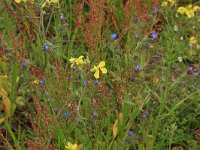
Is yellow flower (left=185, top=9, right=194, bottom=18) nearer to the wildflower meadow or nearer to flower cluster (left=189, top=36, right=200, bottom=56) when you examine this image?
flower cluster (left=189, top=36, right=200, bottom=56)

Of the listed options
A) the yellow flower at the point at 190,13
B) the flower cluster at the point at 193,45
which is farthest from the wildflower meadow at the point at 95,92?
the yellow flower at the point at 190,13

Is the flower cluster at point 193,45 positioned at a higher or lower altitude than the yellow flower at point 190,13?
lower

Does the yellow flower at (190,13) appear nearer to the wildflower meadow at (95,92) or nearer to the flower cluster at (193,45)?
the flower cluster at (193,45)

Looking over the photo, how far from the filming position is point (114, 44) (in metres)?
2.29

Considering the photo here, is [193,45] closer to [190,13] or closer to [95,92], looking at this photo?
[190,13]

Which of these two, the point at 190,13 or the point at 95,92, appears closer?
the point at 95,92

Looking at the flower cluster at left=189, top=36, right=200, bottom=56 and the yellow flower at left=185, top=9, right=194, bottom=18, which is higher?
the yellow flower at left=185, top=9, right=194, bottom=18

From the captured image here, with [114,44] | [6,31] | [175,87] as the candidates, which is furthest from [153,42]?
[6,31]

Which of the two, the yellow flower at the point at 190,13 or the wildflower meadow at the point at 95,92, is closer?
the wildflower meadow at the point at 95,92

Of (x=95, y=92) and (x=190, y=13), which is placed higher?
(x=190, y=13)

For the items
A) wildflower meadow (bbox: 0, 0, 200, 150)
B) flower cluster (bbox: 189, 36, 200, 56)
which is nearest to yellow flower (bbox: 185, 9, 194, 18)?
flower cluster (bbox: 189, 36, 200, 56)

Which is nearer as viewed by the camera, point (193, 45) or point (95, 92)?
point (95, 92)

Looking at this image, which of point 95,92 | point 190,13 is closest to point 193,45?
point 190,13

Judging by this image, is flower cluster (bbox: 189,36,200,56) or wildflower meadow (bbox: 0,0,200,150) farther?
flower cluster (bbox: 189,36,200,56)
